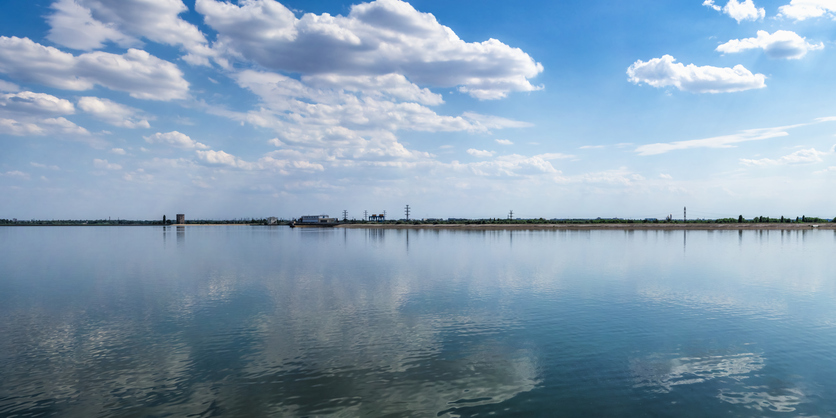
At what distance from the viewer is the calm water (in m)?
12.1

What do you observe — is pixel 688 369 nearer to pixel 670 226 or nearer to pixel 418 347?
pixel 418 347

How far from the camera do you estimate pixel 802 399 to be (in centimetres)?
1227

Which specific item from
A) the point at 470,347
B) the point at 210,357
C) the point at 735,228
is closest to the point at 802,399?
the point at 470,347

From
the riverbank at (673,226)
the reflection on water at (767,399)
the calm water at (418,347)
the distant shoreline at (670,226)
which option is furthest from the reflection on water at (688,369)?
the riverbank at (673,226)

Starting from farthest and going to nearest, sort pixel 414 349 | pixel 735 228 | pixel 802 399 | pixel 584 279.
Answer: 1. pixel 735 228
2. pixel 584 279
3. pixel 414 349
4. pixel 802 399

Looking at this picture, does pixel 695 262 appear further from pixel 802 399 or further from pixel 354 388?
pixel 354 388

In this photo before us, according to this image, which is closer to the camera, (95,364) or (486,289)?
(95,364)

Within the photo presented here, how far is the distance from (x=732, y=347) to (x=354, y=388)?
14586mm

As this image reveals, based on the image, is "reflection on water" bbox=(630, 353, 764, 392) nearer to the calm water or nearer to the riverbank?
the calm water

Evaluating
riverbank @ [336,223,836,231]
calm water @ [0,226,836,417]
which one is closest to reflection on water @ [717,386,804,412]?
calm water @ [0,226,836,417]

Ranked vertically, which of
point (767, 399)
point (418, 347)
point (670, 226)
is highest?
point (670, 226)

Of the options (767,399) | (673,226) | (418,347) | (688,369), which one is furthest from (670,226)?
(418,347)

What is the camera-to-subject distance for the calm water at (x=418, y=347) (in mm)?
12117

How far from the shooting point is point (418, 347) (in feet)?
55.2
